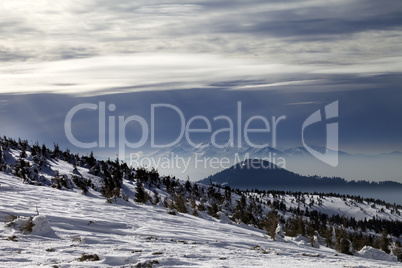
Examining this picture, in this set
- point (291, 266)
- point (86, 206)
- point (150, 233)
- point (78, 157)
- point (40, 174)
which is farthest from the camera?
point (78, 157)

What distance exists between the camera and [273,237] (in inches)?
911

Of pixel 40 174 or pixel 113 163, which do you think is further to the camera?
pixel 113 163

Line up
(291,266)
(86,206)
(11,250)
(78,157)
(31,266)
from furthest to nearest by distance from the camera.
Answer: (78,157) < (86,206) < (291,266) < (11,250) < (31,266)

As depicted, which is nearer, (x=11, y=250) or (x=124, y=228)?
(x=11, y=250)

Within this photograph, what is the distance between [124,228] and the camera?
664 inches

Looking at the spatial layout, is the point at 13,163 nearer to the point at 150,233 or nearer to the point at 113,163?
the point at 113,163

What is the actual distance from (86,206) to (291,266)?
14039 millimetres

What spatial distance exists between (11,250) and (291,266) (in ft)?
29.0

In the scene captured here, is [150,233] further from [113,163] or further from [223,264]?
[113,163]

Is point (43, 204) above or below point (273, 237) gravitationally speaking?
above

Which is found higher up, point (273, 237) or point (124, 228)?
point (124, 228)

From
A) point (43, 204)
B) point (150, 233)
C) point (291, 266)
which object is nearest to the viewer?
point (291, 266)

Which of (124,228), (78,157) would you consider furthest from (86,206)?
(78,157)

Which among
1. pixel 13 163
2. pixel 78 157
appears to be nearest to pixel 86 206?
pixel 13 163
